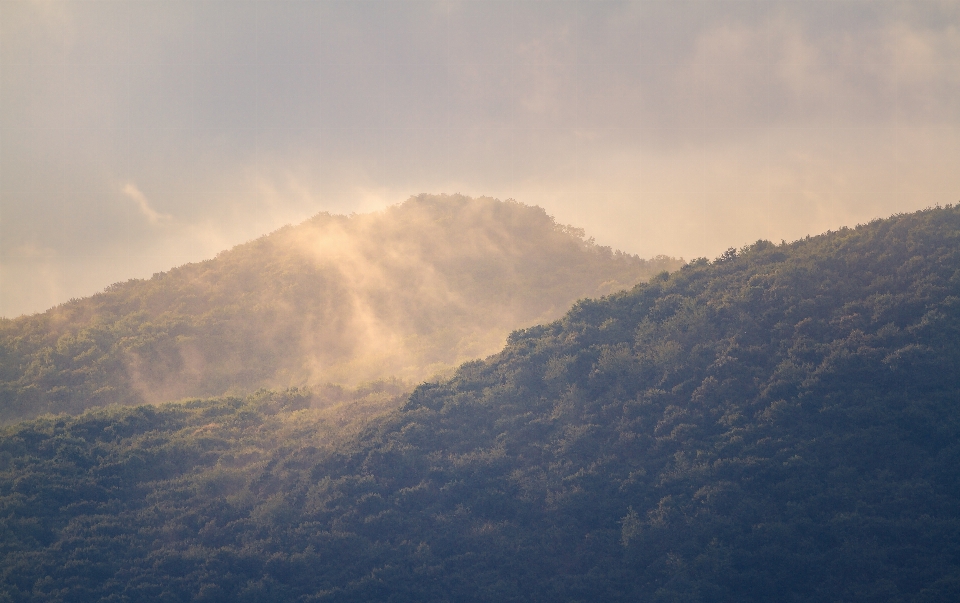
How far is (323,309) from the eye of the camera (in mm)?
63938

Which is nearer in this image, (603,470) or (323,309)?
(603,470)

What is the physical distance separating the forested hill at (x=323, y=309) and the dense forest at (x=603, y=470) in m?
15.9

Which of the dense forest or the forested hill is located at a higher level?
the forested hill

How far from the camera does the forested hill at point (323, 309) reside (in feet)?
176

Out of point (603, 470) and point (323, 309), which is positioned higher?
point (323, 309)

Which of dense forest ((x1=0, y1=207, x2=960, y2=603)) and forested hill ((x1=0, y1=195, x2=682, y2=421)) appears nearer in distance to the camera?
dense forest ((x1=0, y1=207, x2=960, y2=603))

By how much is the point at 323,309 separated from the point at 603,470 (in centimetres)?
3812

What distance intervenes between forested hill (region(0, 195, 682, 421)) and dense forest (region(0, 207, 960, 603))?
15.9 metres

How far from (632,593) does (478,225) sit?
52913 millimetres

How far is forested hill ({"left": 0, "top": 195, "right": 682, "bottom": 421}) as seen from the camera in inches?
2115

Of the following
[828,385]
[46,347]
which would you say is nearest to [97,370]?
[46,347]

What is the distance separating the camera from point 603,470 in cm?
3039

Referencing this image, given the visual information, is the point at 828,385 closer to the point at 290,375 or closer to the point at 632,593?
the point at 632,593

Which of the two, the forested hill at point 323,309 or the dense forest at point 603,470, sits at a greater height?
the forested hill at point 323,309
